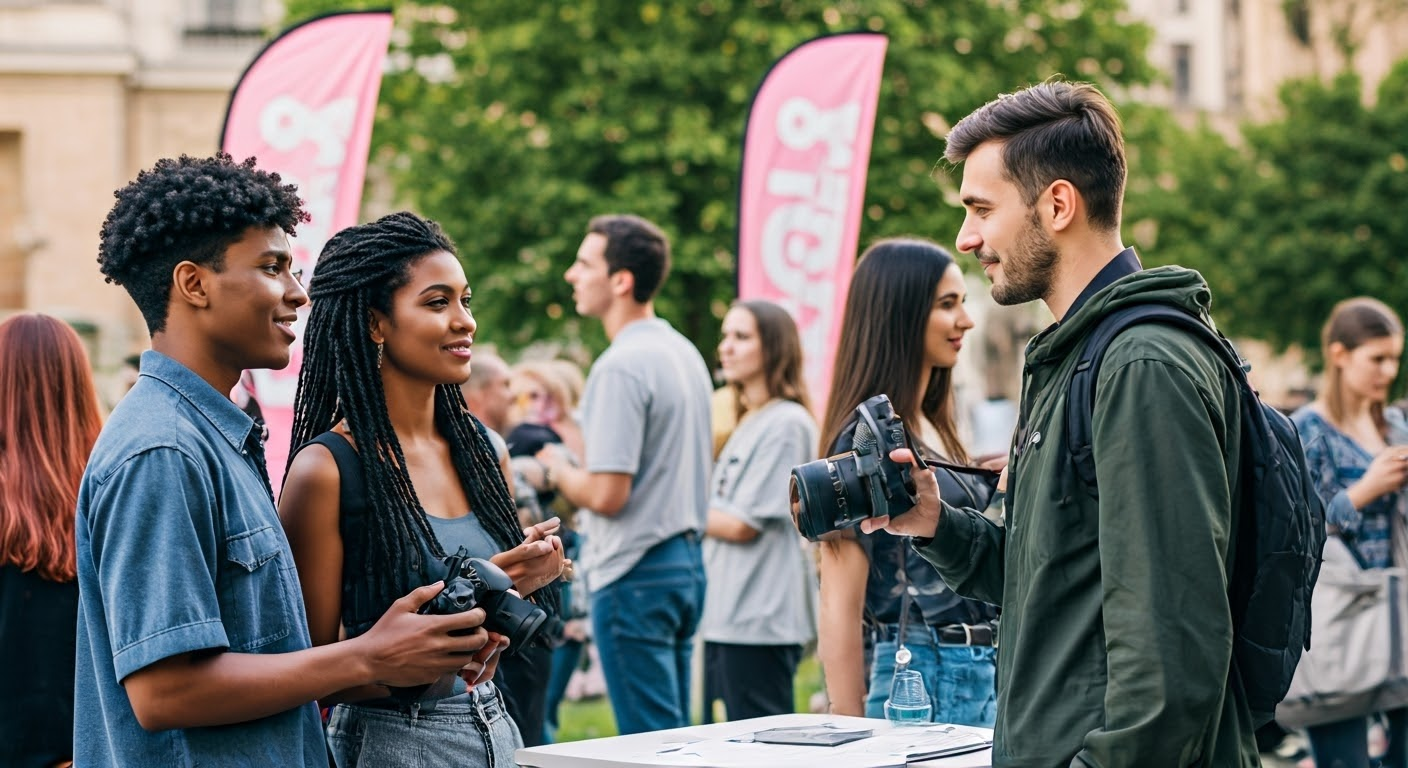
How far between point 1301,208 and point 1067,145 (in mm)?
31189

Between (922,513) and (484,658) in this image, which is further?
(922,513)

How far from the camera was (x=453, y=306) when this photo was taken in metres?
3.52

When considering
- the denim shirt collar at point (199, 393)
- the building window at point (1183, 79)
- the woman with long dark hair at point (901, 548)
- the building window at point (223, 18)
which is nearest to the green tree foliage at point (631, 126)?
the building window at point (223, 18)

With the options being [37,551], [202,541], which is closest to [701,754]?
[202,541]

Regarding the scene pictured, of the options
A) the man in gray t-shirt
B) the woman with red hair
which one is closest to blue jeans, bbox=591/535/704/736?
the man in gray t-shirt

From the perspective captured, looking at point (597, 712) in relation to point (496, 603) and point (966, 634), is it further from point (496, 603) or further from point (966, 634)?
point (496, 603)

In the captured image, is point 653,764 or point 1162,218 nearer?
Answer: point 653,764

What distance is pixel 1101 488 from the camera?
2.58 metres

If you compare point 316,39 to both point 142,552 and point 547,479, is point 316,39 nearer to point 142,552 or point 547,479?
point 547,479

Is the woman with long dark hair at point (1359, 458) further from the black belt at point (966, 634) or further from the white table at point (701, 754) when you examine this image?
the white table at point (701, 754)

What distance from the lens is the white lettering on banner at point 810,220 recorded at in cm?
948

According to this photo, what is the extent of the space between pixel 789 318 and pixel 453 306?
11.9 feet

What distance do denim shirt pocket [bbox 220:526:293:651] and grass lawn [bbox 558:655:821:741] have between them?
609cm

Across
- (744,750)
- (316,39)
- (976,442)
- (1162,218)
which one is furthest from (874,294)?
(1162,218)
